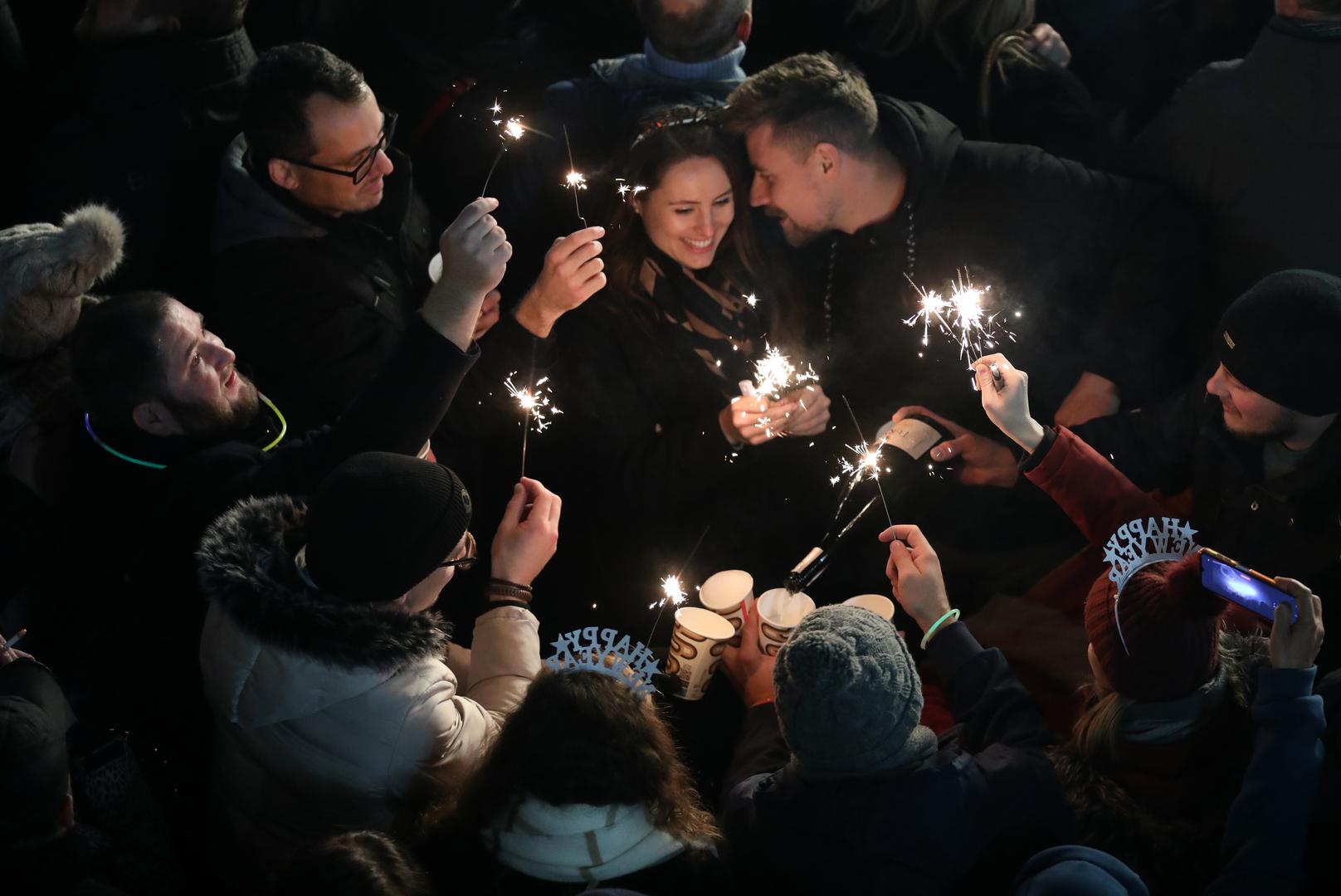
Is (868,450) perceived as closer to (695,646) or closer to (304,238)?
(695,646)

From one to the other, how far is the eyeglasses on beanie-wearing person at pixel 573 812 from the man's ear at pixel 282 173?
231cm

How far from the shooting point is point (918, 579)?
2984 millimetres

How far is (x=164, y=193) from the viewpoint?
404 cm

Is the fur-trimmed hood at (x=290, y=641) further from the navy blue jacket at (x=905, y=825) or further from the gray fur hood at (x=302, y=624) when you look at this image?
the navy blue jacket at (x=905, y=825)

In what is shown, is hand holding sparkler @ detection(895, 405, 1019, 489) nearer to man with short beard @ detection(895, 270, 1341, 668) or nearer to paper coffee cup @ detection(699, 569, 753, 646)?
man with short beard @ detection(895, 270, 1341, 668)

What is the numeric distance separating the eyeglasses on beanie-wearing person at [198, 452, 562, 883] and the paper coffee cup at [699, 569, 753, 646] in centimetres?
81

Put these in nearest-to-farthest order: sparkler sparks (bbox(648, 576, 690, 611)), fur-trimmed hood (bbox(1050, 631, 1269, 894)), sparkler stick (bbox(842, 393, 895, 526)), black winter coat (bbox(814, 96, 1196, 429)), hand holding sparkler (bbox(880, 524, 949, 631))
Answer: fur-trimmed hood (bbox(1050, 631, 1269, 894)) → hand holding sparkler (bbox(880, 524, 949, 631)) → sparkler sparks (bbox(648, 576, 690, 611)) → black winter coat (bbox(814, 96, 1196, 429)) → sparkler stick (bbox(842, 393, 895, 526))

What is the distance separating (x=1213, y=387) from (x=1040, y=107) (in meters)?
1.59

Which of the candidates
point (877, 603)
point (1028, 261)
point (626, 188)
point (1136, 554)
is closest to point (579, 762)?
point (877, 603)

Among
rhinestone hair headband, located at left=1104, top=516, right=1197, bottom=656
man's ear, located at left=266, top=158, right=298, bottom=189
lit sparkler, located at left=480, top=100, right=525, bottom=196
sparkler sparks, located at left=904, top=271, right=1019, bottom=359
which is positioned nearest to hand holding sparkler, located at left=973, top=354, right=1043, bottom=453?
rhinestone hair headband, located at left=1104, top=516, right=1197, bottom=656

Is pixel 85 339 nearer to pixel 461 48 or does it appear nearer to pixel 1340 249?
pixel 461 48

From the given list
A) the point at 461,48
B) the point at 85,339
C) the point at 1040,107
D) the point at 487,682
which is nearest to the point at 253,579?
the point at 487,682

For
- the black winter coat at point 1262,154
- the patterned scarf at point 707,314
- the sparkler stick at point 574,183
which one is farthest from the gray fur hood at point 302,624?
the black winter coat at point 1262,154

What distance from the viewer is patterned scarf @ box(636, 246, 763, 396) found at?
3.95 meters
